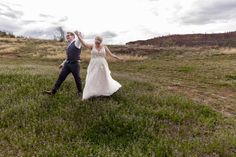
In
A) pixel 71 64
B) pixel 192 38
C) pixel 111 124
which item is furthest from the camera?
pixel 192 38

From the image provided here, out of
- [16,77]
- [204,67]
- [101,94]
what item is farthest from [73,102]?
[204,67]

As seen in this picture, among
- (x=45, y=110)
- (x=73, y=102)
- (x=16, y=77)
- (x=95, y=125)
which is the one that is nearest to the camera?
(x=95, y=125)

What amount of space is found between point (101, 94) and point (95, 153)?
461 centimetres

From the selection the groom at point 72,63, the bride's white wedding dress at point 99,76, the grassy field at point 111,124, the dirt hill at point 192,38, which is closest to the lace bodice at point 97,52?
the bride's white wedding dress at point 99,76

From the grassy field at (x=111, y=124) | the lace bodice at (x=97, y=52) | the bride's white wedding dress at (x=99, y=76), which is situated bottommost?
the grassy field at (x=111, y=124)

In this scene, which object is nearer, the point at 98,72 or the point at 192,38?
the point at 98,72

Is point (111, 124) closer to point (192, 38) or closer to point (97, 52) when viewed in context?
point (97, 52)

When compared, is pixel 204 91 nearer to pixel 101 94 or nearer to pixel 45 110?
pixel 101 94

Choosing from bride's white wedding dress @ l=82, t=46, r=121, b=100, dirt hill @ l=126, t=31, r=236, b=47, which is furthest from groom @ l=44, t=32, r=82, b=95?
dirt hill @ l=126, t=31, r=236, b=47

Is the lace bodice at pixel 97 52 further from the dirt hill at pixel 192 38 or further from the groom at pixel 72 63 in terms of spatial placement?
the dirt hill at pixel 192 38

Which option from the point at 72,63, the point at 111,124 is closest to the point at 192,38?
the point at 72,63

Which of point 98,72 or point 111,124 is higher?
point 98,72

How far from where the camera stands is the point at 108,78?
12.5m

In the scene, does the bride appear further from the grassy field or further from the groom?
the groom
